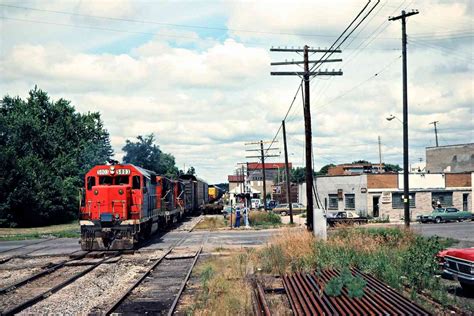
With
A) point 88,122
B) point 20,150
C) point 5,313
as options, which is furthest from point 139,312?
point 88,122

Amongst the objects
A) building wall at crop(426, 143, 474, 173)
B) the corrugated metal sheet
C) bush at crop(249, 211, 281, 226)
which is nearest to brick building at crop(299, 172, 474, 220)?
bush at crop(249, 211, 281, 226)

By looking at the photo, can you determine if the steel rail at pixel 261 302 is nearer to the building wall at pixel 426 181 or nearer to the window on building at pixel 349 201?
the window on building at pixel 349 201

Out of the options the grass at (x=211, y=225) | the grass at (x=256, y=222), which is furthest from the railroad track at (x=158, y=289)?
the grass at (x=256, y=222)

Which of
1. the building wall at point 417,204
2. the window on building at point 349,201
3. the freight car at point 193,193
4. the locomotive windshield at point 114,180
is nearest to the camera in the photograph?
the locomotive windshield at point 114,180

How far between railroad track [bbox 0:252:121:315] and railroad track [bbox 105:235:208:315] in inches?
82.8

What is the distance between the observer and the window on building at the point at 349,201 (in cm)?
5019

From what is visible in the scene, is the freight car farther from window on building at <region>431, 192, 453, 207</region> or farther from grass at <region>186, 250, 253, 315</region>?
grass at <region>186, 250, 253, 315</region>

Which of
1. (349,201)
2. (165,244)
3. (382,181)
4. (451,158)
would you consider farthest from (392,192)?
(165,244)

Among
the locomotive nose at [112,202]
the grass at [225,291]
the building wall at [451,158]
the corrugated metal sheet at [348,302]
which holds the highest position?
the building wall at [451,158]

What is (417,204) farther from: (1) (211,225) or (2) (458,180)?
(1) (211,225)

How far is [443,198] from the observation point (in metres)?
50.3

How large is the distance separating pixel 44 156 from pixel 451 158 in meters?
51.3

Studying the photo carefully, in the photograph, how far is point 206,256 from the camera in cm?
2100

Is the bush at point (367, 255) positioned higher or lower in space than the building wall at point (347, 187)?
lower
